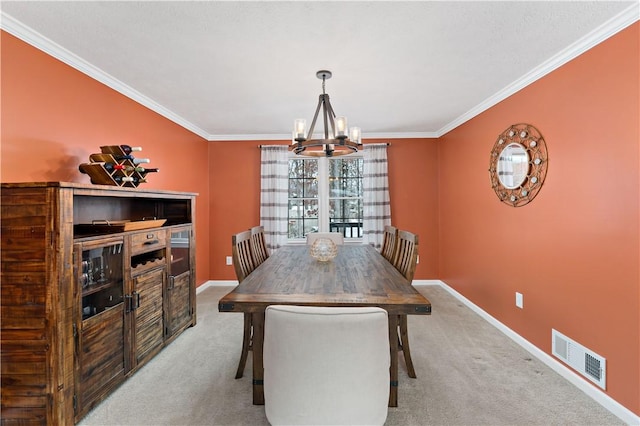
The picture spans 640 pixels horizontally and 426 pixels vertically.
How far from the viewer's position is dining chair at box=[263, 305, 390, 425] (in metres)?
1.10

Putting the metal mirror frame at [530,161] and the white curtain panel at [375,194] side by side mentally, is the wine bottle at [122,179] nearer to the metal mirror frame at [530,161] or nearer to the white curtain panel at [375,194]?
the white curtain panel at [375,194]

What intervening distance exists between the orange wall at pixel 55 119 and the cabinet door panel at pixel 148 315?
0.94m

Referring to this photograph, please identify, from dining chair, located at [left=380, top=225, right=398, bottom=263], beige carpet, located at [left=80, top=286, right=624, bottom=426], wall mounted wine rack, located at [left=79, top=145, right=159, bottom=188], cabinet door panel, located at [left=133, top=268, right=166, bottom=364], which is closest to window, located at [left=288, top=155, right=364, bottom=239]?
dining chair, located at [left=380, top=225, right=398, bottom=263]

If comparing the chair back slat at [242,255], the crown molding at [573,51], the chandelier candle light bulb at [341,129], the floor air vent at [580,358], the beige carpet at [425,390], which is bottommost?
the beige carpet at [425,390]

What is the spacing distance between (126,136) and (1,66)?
1101 mm

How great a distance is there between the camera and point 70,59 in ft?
7.24

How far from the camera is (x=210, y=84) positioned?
A: 9.02ft

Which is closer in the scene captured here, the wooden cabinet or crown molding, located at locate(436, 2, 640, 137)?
the wooden cabinet

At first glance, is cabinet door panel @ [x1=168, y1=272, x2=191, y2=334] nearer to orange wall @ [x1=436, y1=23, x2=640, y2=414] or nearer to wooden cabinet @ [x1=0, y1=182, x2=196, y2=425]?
wooden cabinet @ [x1=0, y1=182, x2=196, y2=425]

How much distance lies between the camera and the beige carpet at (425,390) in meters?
1.82

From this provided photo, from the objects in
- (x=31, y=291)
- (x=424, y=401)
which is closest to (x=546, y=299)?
(x=424, y=401)

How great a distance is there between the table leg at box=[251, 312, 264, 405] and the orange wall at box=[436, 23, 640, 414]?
217 cm

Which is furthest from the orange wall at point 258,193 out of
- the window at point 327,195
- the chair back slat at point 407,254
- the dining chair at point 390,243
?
the chair back slat at point 407,254

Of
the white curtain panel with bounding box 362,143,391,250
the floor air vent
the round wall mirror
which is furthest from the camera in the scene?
the white curtain panel with bounding box 362,143,391,250
